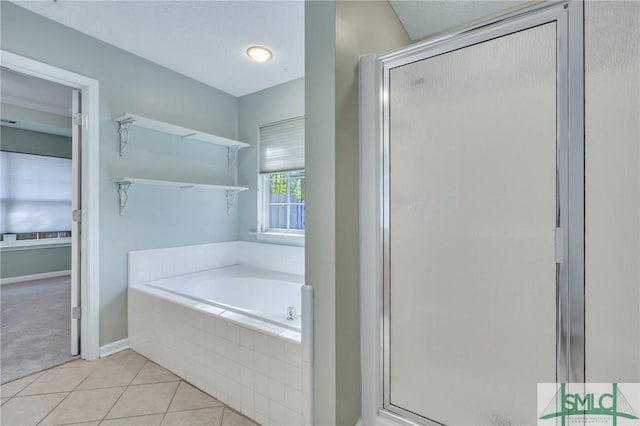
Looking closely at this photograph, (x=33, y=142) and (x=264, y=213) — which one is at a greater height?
(x=33, y=142)

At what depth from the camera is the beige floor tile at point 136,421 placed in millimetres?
1601

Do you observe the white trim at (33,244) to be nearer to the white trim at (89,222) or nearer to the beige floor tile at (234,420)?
the white trim at (89,222)

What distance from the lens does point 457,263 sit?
120 centimetres

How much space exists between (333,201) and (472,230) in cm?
55

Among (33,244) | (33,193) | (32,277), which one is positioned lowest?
(32,277)

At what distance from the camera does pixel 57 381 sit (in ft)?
6.51

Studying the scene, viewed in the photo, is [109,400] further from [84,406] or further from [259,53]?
[259,53]

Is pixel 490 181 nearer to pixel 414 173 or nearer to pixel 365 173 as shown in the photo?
pixel 414 173
